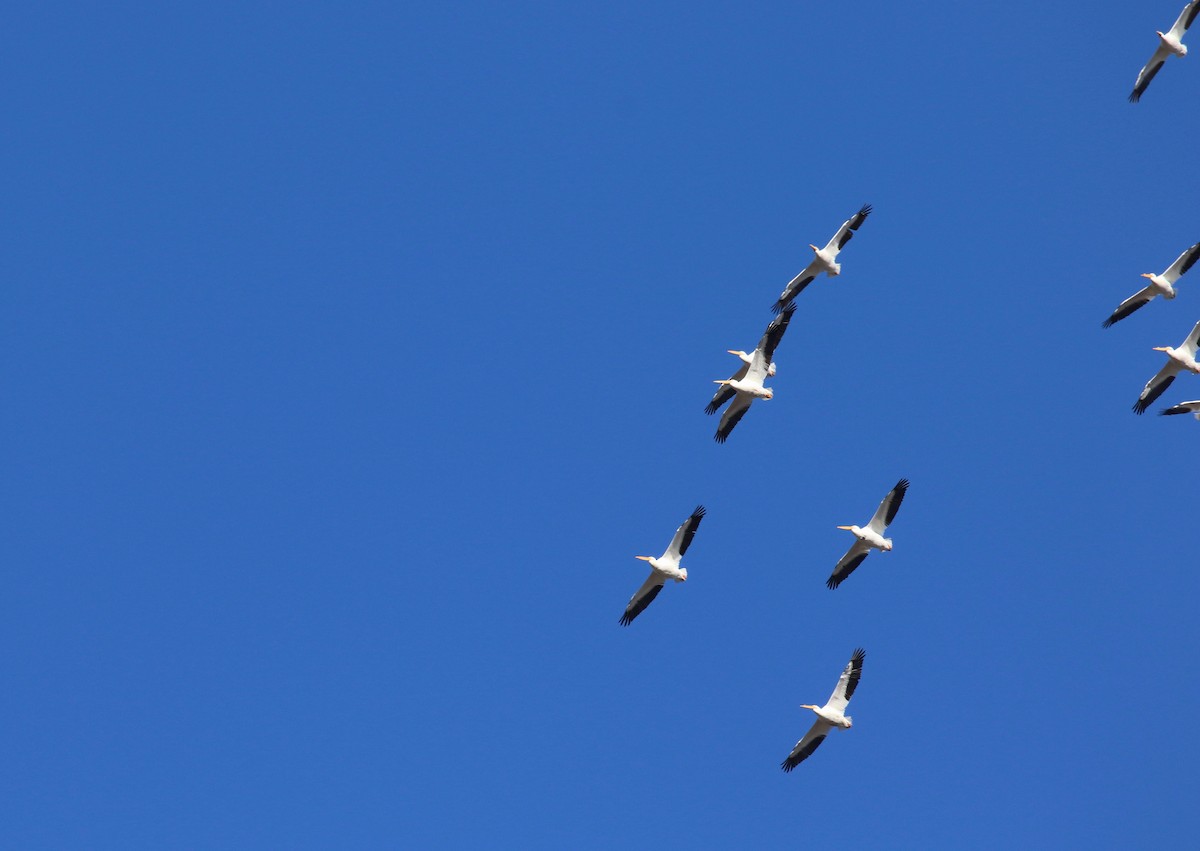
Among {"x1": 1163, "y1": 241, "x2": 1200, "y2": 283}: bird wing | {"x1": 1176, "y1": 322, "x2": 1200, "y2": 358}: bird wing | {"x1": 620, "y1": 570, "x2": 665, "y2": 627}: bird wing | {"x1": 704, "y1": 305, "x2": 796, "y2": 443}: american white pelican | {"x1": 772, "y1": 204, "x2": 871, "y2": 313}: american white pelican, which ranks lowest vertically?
{"x1": 620, "y1": 570, "x2": 665, "y2": 627}: bird wing

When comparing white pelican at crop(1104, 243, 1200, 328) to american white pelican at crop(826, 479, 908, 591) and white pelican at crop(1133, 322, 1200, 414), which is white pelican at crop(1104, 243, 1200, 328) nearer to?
white pelican at crop(1133, 322, 1200, 414)

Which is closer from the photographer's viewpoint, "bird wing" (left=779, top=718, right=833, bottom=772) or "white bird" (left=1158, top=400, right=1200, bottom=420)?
"bird wing" (left=779, top=718, right=833, bottom=772)

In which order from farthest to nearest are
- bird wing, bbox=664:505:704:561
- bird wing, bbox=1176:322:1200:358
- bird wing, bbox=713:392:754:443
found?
bird wing, bbox=1176:322:1200:358
bird wing, bbox=713:392:754:443
bird wing, bbox=664:505:704:561

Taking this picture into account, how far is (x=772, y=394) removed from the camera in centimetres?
4588

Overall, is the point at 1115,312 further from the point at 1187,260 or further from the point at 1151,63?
the point at 1151,63

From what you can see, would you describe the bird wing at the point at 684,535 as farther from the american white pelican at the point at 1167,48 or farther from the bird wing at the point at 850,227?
the american white pelican at the point at 1167,48

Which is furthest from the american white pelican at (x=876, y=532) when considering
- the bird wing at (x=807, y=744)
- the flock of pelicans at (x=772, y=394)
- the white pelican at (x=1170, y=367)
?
the white pelican at (x=1170, y=367)

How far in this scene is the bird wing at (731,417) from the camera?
47.9m

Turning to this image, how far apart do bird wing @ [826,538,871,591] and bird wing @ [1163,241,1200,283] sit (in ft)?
45.3

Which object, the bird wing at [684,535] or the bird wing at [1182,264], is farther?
the bird wing at [1182,264]

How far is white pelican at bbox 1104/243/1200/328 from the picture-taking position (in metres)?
49.5

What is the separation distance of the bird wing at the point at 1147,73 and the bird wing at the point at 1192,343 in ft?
26.2

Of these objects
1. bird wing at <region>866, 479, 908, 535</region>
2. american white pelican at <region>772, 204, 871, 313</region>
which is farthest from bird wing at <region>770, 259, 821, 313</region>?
bird wing at <region>866, 479, 908, 535</region>

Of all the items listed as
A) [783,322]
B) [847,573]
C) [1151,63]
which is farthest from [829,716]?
[1151,63]
